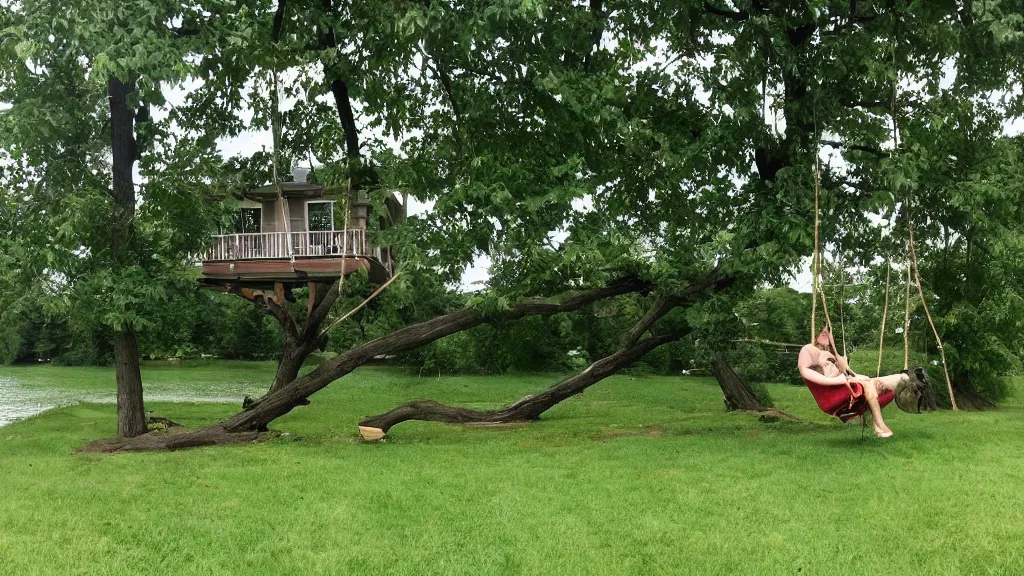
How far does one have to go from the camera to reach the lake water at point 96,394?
24.2 m

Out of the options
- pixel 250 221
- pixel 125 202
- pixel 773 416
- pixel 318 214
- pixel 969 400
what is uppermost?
pixel 318 214

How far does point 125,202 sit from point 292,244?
4.85 m

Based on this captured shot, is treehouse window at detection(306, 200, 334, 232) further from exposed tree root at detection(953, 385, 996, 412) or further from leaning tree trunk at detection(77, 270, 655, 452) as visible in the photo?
exposed tree root at detection(953, 385, 996, 412)

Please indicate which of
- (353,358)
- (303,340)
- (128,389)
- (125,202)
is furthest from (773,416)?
(125,202)

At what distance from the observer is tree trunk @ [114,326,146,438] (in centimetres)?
1605

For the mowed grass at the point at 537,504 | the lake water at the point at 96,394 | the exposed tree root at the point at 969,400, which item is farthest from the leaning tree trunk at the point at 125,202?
the exposed tree root at the point at 969,400

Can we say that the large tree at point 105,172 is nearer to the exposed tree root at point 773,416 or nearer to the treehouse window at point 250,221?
the treehouse window at point 250,221

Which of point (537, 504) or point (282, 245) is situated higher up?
point (282, 245)

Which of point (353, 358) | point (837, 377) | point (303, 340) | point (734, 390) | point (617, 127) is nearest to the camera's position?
point (837, 377)

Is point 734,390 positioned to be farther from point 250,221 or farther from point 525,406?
point 250,221

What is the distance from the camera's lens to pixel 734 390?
20.1 metres

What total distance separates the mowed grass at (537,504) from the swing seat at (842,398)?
73cm

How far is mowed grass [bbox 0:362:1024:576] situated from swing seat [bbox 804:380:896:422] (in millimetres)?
729

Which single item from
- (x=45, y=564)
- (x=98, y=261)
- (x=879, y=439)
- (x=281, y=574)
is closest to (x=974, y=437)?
(x=879, y=439)
